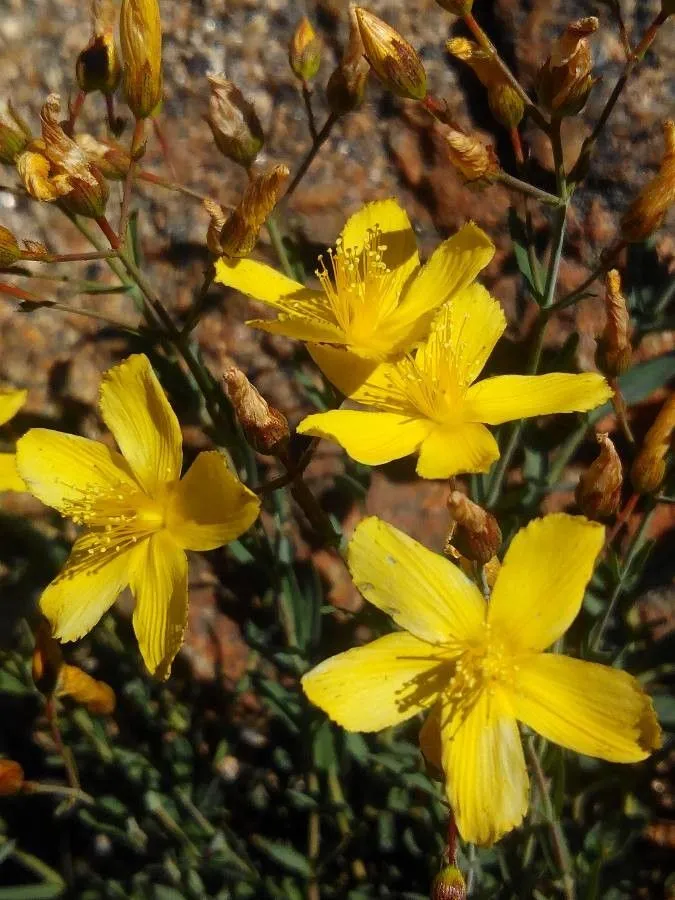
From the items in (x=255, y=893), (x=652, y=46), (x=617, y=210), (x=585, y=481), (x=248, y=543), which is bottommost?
(x=255, y=893)

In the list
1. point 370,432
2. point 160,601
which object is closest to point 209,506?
point 160,601

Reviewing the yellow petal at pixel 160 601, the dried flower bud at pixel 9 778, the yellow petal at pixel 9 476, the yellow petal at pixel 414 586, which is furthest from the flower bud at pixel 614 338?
the dried flower bud at pixel 9 778

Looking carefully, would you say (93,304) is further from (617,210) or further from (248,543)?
(617,210)

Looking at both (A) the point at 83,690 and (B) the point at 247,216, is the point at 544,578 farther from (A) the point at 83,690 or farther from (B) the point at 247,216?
(A) the point at 83,690

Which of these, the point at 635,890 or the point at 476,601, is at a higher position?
the point at 476,601

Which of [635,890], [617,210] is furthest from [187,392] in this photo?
[635,890]

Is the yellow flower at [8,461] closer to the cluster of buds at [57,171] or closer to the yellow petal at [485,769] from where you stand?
the cluster of buds at [57,171]

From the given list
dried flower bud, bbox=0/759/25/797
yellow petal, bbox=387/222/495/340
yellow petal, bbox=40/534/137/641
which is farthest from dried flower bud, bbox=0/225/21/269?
dried flower bud, bbox=0/759/25/797

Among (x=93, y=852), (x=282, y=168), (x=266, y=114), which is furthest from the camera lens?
A: (x=93, y=852)
